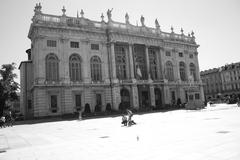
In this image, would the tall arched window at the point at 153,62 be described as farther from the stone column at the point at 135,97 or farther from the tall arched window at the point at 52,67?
the tall arched window at the point at 52,67

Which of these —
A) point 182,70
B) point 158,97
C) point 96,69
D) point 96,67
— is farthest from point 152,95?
point 182,70

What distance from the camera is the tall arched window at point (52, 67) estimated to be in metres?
38.9

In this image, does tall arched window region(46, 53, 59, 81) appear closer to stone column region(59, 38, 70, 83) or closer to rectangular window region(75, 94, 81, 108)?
stone column region(59, 38, 70, 83)

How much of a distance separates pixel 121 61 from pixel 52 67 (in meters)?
14.9

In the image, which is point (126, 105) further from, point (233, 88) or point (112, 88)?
point (233, 88)

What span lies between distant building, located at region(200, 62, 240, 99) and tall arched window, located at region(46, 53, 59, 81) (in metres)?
64.8

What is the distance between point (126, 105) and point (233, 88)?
57.7m

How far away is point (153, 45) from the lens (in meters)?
51.7

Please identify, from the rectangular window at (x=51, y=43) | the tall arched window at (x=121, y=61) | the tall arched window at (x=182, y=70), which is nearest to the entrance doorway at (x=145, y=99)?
the tall arched window at (x=121, y=61)

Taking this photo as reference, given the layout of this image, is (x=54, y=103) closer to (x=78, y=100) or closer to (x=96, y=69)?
(x=78, y=100)

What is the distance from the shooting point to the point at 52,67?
39.4 m

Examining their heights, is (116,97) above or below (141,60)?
below

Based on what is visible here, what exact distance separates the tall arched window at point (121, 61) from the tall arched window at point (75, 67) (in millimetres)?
8642

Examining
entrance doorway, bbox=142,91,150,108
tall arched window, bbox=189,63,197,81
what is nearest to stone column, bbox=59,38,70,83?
entrance doorway, bbox=142,91,150,108
